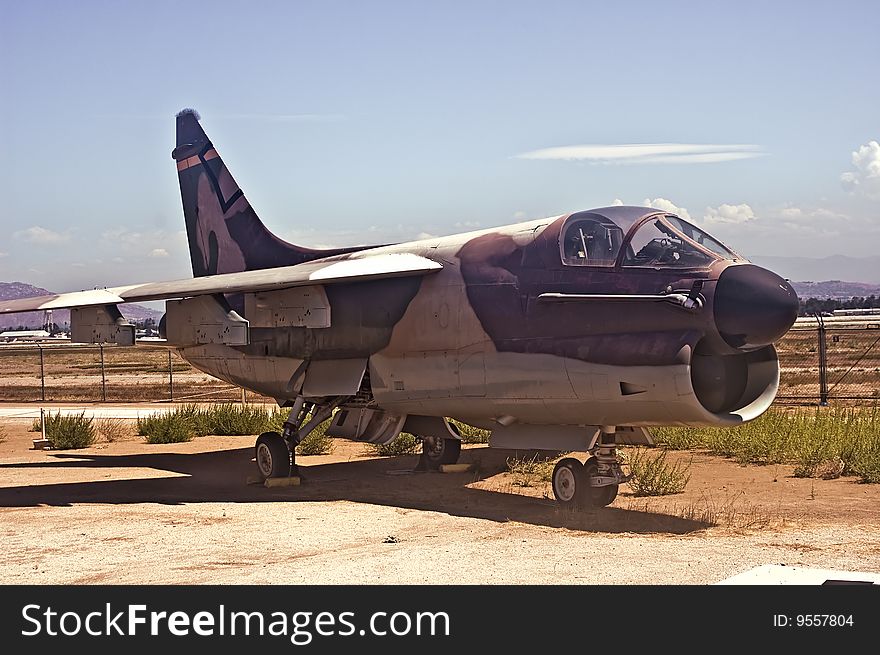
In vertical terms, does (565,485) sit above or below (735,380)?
below

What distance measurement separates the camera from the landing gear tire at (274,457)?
52.5 feet

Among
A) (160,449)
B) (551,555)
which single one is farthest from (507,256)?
(160,449)

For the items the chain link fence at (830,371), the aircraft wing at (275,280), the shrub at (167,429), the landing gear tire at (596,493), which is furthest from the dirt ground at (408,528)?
the shrub at (167,429)

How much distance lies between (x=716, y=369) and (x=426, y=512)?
3977mm

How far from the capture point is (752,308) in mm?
11086

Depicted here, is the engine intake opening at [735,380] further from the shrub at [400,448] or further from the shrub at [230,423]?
the shrub at [230,423]

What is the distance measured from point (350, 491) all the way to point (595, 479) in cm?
431

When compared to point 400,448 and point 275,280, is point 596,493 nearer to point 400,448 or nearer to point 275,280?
point 275,280

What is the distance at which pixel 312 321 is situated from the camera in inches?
598

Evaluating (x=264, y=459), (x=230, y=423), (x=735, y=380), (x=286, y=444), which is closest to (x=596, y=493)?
(x=735, y=380)

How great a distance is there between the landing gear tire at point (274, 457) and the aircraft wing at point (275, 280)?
2.57 m

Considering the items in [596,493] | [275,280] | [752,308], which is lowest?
[596,493]

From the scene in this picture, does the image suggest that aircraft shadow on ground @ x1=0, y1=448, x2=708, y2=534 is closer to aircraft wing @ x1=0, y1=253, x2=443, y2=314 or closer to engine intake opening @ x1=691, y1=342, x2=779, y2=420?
engine intake opening @ x1=691, y1=342, x2=779, y2=420

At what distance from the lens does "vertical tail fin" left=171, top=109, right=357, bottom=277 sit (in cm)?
1895
